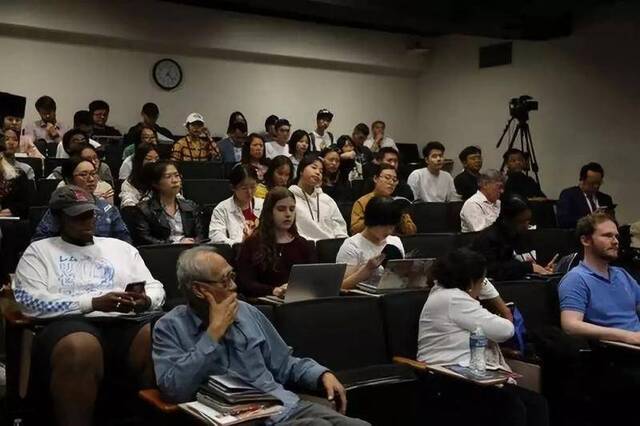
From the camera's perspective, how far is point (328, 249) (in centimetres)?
423

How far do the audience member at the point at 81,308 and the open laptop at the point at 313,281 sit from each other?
22.2 inches

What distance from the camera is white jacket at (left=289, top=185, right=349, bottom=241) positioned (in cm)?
504

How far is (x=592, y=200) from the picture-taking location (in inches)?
280

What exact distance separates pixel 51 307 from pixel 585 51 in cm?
763

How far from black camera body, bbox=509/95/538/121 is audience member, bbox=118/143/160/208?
15.3 feet

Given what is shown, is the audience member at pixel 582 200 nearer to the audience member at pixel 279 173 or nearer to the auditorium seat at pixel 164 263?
the audience member at pixel 279 173

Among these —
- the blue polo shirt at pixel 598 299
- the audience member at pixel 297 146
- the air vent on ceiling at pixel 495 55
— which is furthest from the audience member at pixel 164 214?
the air vent on ceiling at pixel 495 55

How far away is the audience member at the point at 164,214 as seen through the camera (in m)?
4.46

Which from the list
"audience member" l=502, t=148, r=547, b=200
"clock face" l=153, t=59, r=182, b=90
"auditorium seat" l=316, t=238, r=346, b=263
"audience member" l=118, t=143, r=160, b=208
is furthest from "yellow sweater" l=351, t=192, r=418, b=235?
"clock face" l=153, t=59, r=182, b=90

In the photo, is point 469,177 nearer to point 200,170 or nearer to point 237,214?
point 200,170

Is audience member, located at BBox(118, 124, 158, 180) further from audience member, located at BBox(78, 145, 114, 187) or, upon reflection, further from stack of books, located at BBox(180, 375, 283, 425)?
stack of books, located at BBox(180, 375, 283, 425)

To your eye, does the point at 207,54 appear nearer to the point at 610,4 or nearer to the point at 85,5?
the point at 85,5

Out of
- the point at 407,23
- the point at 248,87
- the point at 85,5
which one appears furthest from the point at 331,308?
the point at 248,87

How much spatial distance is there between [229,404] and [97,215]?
7.14 ft
